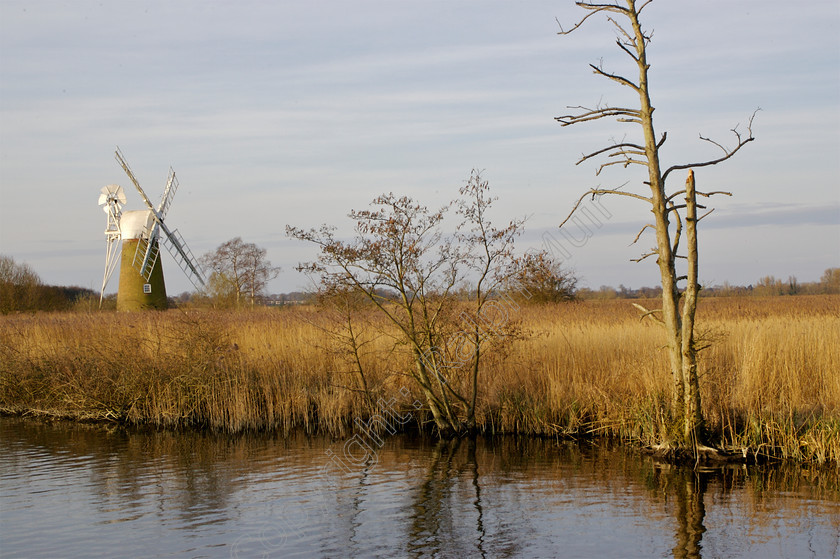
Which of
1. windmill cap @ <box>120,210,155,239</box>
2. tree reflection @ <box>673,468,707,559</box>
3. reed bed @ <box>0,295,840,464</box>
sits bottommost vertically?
tree reflection @ <box>673,468,707,559</box>

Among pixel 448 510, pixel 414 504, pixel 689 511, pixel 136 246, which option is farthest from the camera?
pixel 136 246

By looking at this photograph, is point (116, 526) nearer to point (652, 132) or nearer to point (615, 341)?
point (652, 132)

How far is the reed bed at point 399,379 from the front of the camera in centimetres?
894

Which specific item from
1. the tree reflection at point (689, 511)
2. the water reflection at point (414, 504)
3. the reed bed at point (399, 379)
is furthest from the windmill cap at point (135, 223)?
the tree reflection at point (689, 511)

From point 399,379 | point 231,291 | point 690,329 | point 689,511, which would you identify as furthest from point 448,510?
point 231,291

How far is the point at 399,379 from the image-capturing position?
11.7m

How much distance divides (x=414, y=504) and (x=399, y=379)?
4.43m

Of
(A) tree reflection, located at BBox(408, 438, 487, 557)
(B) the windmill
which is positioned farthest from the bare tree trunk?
(B) the windmill

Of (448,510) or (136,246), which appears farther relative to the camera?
(136,246)

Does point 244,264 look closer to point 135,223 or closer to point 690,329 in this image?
point 135,223

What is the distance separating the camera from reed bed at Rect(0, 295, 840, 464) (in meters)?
8.94

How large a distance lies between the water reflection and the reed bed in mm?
618

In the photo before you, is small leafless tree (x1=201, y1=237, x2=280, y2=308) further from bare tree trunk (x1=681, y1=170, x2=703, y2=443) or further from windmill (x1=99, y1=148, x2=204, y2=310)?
bare tree trunk (x1=681, y1=170, x2=703, y2=443)

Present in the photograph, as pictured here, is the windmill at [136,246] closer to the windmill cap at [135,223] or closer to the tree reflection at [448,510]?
the windmill cap at [135,223]
